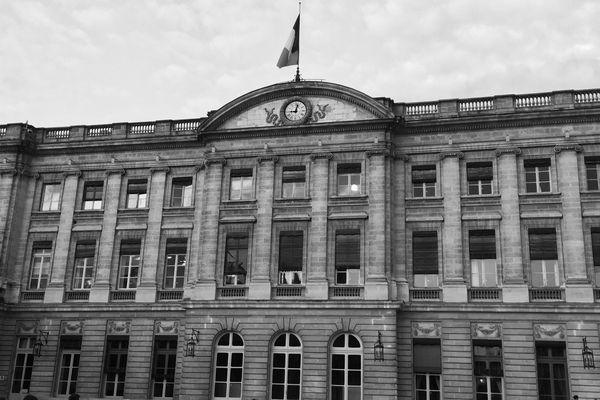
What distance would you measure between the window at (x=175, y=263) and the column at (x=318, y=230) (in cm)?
619

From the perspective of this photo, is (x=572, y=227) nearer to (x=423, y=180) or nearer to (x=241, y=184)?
(x=423, y=180)

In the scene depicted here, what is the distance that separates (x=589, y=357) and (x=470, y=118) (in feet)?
35.3

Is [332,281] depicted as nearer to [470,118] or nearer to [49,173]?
[470,118]

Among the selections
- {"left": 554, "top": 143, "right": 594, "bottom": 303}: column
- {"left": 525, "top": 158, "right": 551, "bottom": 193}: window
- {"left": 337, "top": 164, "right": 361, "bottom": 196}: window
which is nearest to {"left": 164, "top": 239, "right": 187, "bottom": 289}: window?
{"left": 337, "top": 164, "right": 361, "bottom": 196}: window

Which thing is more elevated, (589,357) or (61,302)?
(61,302)

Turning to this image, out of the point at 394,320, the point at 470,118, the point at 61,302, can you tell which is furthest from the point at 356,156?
the point at 61,302

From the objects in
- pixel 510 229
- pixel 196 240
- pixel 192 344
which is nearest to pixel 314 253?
pixel 196 240

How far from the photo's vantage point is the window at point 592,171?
2888 centimetres

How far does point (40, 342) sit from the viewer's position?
31781mm

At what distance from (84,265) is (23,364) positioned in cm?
521

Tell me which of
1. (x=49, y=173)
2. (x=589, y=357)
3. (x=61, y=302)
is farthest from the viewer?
(x=49, y=173)

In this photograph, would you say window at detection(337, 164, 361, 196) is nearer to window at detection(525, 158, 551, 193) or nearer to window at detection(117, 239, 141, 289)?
window at detection(525, 158, 551, 193)

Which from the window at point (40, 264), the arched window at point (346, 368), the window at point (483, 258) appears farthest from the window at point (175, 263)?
the window at point (483, 258)

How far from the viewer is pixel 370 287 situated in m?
28.5
